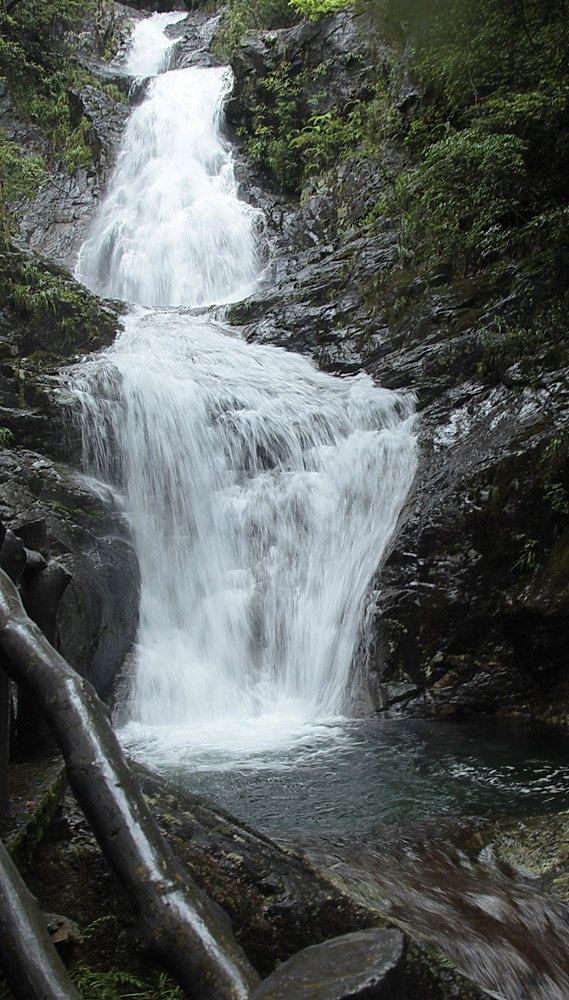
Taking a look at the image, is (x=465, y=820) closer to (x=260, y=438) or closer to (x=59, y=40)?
(x=260, y=438)

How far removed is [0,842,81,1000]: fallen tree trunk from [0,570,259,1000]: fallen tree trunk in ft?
0.71

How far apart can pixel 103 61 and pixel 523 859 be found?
29385 mm

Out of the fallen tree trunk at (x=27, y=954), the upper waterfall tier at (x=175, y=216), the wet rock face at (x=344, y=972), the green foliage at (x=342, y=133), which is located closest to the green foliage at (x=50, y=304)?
the upper waterfall tier at (x=175, y=216)

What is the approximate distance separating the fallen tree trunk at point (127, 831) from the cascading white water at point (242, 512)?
479 cm

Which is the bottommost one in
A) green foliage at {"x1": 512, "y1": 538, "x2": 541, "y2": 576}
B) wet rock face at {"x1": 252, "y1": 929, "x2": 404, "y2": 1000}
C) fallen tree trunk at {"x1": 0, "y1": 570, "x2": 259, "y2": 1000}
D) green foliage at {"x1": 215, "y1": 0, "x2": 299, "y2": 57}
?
wet rock face at {"x1": 252, "y1": 929, "x2": 404, "y2": 1000}

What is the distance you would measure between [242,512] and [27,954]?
8068mm

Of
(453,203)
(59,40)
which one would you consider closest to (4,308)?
(453,203)

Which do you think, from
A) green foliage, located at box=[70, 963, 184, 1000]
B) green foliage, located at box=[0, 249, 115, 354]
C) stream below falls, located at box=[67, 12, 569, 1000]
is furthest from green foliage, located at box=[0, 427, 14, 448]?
green foliage, located at box=[70, 963, 184, 1000]

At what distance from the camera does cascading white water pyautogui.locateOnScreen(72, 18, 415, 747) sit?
7906mm

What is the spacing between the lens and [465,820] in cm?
435

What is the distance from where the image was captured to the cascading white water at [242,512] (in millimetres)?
7906

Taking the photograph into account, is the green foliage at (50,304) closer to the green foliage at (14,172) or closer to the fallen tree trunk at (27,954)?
the green foliage at (14,172)

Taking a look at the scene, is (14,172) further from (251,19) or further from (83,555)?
(251,19)

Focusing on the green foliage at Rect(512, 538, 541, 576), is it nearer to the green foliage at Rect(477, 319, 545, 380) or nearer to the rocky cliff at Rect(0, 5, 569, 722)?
the rocky cliff at Rect(0, 5, 569, 722)
